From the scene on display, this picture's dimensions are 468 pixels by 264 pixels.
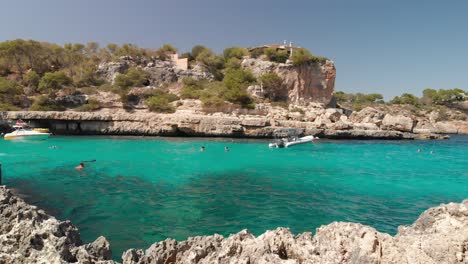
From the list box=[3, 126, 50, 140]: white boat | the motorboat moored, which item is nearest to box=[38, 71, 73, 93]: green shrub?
the motorboat moored

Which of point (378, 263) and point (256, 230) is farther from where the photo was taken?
point (256, 230)

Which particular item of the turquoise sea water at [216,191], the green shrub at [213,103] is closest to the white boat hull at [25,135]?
the turquoise sea water at [216,191]

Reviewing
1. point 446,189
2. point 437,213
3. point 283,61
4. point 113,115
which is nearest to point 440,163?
point 446,189

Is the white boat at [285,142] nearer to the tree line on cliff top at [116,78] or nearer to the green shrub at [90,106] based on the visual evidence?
the tree line on cliff top at [116,78]

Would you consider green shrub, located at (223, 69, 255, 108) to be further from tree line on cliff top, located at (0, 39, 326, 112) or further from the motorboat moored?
the motorboat moored

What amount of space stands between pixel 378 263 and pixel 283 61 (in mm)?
47311

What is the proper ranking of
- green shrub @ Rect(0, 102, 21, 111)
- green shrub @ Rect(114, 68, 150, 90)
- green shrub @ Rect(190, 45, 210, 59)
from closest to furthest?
green shrub @ Rect(0, 102, 21, 111)
green shrub @ Rect(114, 68, 150, 90)
green shrub @ Rect(190, 45, 210, 59)

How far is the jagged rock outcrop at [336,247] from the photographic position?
2.57 metres

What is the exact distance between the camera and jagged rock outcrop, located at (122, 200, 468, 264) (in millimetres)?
2570

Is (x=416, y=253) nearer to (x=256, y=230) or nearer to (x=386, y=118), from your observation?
(x=256, y=230)

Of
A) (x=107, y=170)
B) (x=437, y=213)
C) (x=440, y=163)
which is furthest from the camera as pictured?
(x=440, y=163)

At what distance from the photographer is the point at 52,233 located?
2.80 metres

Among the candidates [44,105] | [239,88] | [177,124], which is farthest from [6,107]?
[239,88]

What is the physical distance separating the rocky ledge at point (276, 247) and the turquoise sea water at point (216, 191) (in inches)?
122
